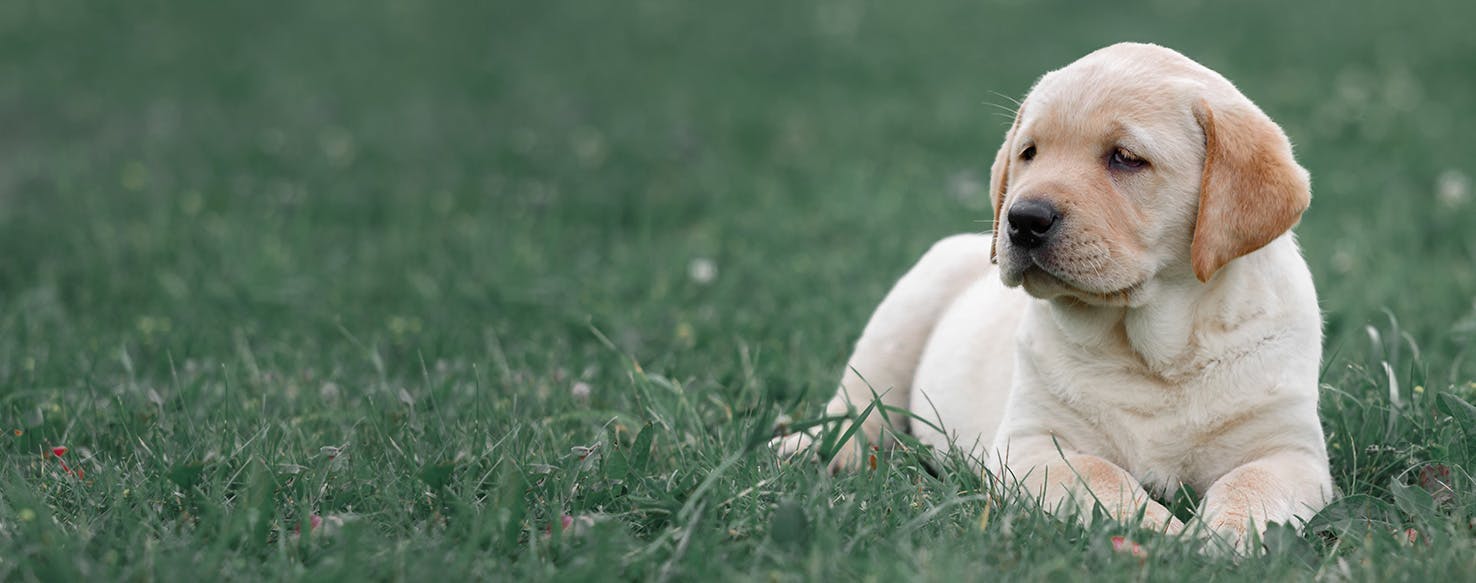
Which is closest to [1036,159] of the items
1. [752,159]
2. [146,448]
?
[146,448]

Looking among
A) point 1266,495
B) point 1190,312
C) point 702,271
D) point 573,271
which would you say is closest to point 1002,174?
point 1190,312

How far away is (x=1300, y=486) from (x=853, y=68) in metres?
7.32

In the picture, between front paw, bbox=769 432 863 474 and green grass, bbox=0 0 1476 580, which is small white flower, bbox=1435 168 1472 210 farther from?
front paw, bbox=769 432 863 474

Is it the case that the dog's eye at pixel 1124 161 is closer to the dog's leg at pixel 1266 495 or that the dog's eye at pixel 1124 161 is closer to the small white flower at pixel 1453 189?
the dog's leg at pixel 1266 495

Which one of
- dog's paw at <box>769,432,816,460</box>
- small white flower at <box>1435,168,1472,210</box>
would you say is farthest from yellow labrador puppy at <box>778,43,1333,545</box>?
small white flower at <box>1435,168,1472,210</box>

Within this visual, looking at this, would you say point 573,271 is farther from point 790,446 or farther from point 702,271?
point 790,446

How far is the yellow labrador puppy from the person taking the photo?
3.15 metres

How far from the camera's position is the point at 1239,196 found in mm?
3148

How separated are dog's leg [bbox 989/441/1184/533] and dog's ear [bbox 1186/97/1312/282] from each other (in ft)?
1.60

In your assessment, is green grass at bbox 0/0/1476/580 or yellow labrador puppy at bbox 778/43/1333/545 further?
yellow labrador puppy at bbox 778/43/1333/545

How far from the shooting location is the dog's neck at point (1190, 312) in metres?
3.32

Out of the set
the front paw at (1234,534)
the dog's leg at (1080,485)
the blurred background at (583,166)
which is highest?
the front paw at (1234,534)

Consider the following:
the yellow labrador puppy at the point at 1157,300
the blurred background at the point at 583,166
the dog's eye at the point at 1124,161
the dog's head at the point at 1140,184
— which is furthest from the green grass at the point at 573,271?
the dog's eye at the point at 1124,161

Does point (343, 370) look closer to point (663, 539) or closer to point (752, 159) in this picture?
point (663, 539)
